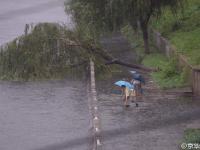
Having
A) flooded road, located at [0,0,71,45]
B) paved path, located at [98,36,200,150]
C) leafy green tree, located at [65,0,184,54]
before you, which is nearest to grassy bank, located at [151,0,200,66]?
leafy green tree, located at [65,0,184,54]

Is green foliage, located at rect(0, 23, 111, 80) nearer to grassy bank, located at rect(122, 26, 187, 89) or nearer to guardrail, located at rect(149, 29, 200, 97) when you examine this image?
grassy bank, located at rect(122, 26, 187, 89)

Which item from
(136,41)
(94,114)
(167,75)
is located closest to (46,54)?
(167,75)

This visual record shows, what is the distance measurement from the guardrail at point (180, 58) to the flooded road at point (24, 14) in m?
12.1

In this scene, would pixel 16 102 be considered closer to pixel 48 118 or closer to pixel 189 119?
pixel 48 118

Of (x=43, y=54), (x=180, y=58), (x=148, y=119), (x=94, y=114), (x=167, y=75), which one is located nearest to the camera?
(x=148, y=119)

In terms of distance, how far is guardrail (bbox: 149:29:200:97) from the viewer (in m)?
25.9

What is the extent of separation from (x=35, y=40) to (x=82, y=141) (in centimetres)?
1031

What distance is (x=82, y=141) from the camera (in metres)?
19.7

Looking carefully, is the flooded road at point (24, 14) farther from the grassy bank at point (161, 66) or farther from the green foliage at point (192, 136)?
the green foliage at point (192, 136)

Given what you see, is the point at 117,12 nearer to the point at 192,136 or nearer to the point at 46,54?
the point at 46,54

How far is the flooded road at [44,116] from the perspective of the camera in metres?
19.8

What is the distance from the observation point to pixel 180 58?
2964 cm

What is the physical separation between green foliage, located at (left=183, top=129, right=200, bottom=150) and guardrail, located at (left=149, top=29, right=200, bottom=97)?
19.3 feet

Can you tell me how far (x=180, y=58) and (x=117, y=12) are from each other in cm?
518
